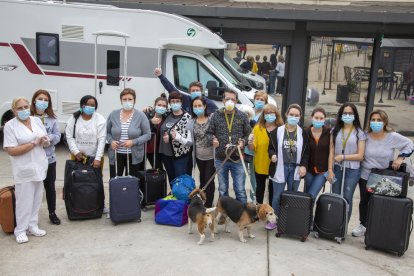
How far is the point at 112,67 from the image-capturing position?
9.24 m

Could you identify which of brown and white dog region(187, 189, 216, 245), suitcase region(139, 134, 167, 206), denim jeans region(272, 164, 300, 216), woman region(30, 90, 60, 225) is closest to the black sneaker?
woman region(30, 90, 60, 225)

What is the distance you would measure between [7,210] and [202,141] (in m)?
2.49

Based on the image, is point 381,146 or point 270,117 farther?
point 270,117

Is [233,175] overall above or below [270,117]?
below

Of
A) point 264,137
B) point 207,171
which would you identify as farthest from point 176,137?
point 264,137

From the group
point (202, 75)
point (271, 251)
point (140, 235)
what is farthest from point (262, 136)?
point (202, 75)

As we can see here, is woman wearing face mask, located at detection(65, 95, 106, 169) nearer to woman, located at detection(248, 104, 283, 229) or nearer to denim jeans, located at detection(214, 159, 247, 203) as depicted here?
denim jeans, located at detection(214, 159, 247, 203)

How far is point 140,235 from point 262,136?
6.45 feet

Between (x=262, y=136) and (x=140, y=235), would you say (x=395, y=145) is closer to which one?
(x=262, y=136)

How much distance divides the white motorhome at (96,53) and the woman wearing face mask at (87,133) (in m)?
3.57

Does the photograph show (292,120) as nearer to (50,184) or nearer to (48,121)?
(48,121)

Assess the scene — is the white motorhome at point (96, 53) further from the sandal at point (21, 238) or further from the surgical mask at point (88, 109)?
the sandal at point (21, 238)

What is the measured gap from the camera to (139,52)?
9.20m

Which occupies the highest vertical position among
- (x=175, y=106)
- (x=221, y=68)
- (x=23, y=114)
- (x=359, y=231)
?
(x=221, y=68)
